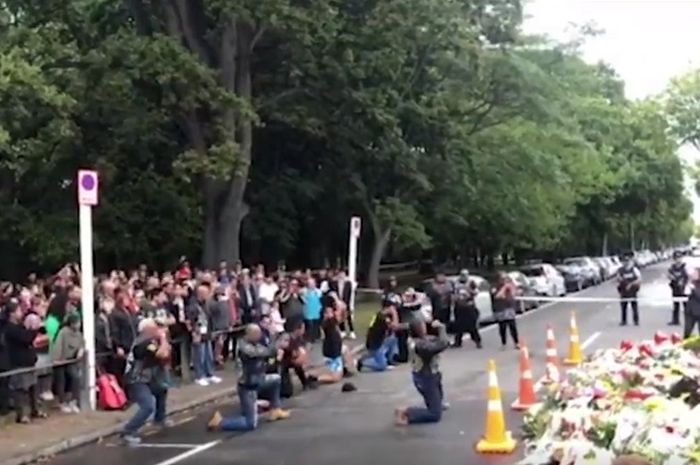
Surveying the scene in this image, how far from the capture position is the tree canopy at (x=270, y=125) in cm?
3131

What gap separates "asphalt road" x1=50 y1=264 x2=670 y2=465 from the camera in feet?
47.1

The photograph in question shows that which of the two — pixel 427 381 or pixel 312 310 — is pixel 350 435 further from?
pixel 312 310

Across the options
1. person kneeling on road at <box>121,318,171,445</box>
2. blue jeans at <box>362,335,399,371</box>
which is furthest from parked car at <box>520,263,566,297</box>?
person kneeling on road at <box>121,318,171,445</box>

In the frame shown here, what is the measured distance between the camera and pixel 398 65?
37562 millimetres

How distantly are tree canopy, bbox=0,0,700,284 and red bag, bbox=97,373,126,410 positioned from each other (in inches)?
250

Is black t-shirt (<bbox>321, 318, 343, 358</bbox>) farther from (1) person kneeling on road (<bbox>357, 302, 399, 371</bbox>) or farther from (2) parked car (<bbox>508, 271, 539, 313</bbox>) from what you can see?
(2) parked car (<bbox>508, 271, 539, 313</bbox>)

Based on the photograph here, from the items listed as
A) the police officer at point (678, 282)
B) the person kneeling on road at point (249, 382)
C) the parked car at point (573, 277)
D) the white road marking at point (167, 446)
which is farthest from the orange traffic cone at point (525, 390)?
the parked car at point (573, 277)

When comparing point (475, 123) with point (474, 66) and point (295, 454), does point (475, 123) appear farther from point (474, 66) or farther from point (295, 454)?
point (295, 454)

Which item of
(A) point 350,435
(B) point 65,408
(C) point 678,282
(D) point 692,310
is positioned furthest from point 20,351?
(C) point 678,282

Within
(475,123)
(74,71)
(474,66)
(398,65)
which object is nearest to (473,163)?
(475,123)

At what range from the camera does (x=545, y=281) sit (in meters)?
48.5

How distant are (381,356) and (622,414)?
16.1m

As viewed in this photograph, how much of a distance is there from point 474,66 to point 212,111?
44.6 ft

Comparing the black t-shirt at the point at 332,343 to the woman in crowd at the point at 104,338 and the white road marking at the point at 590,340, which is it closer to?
the woman in crowd at the point at 104,338
